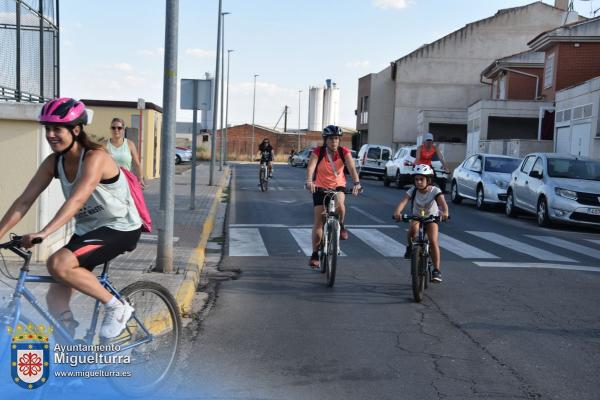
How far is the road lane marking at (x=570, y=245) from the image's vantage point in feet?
40.2

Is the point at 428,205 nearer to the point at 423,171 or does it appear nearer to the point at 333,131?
the point at 423,171

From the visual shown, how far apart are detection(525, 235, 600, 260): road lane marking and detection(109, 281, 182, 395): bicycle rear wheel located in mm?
8779

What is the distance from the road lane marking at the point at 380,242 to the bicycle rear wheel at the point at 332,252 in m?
2.46

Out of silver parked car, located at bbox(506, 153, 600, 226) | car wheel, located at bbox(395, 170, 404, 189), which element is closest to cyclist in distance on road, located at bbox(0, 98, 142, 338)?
silver parked car, located at bbox(506, 153, 600, 226)

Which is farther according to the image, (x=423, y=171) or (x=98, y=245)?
(x=423, y=171)

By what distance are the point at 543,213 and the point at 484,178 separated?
15.5 ft

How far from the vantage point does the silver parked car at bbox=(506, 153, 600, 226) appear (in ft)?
52.1

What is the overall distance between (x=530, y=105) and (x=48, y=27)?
3173 cm

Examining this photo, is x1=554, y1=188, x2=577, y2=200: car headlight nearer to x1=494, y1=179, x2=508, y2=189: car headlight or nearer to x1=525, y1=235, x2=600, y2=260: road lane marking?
x1=525, y1=235, x2=600, y2=260: road lane marking

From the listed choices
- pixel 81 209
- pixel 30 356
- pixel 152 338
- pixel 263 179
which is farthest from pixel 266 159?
pixel 30 356

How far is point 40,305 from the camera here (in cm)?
414

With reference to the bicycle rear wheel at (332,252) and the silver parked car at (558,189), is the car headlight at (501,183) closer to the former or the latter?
the silver parked car at (558,189)

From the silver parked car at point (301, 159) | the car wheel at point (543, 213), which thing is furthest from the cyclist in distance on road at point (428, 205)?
the silver parked car at point (301, 159)

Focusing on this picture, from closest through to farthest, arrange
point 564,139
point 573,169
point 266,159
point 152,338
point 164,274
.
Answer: point 152,338 < point 164,274 < point 573,169 < point 266,159 < point 564,139
